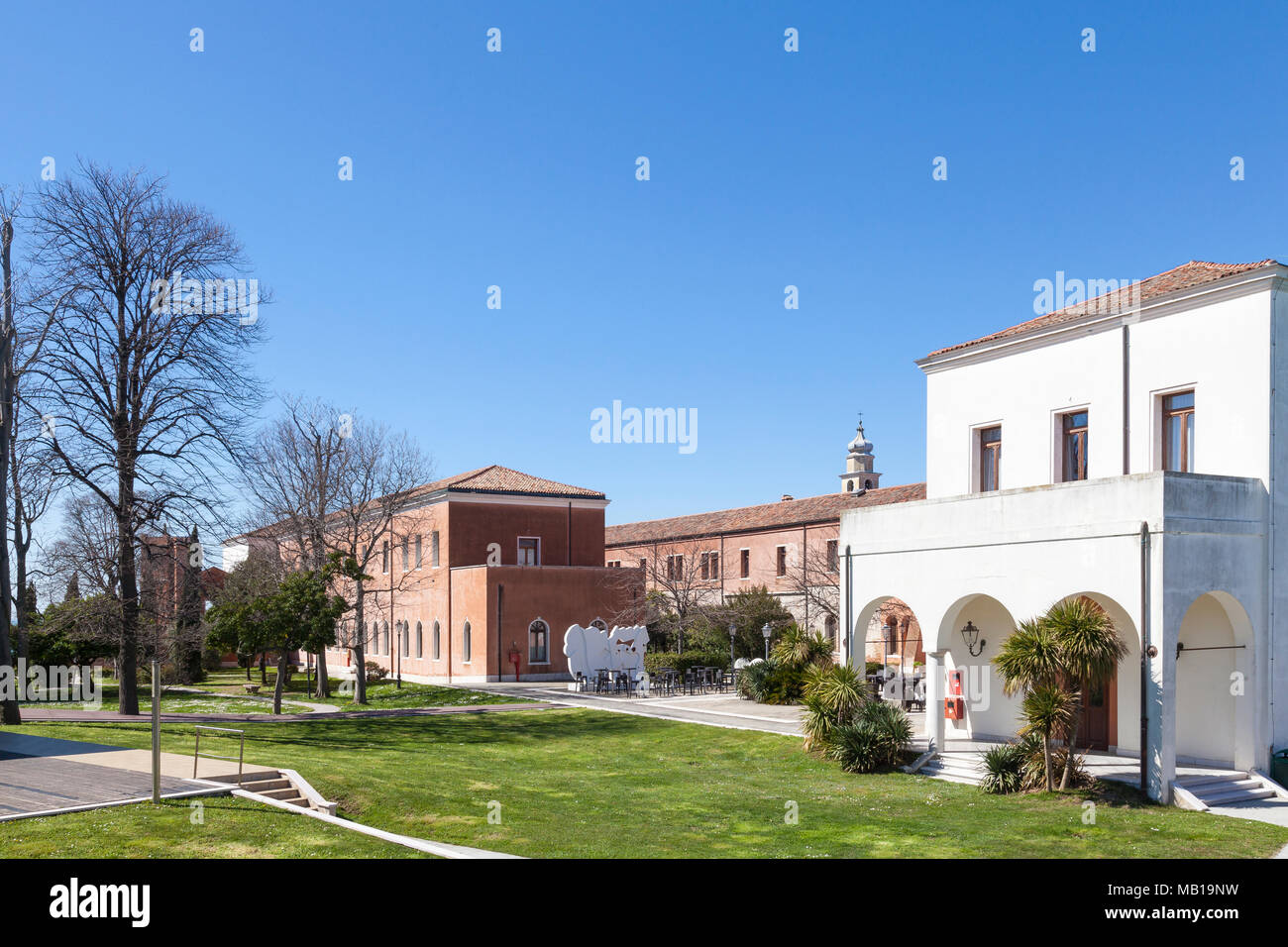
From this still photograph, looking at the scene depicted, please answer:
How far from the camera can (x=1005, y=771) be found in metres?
17.4

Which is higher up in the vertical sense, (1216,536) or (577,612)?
(1216,536)

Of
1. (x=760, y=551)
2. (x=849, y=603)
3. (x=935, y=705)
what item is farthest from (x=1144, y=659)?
(x=760, y=551)

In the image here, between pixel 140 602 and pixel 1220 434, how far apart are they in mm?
24079

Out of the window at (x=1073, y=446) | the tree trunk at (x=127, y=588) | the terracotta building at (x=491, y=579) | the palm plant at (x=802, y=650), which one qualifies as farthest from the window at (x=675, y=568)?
the window at (x=1073, y=446)

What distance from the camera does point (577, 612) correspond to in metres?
43.1

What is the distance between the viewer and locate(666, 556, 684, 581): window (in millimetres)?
51438

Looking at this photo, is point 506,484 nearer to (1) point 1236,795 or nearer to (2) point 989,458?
(2) point 989,458

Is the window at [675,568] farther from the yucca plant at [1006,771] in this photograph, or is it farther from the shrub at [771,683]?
the yucca plant at [1006,771]

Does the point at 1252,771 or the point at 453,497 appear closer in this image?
→ the point at 1252,771

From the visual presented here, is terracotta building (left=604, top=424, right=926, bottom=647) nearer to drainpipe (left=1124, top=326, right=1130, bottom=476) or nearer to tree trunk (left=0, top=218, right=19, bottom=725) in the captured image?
drainpipe (left=1124, top=326, right=1130, bottom=476)

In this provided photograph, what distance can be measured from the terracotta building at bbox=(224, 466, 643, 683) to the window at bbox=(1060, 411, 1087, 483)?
24048 mm

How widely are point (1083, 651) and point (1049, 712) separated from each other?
1.11 metres
